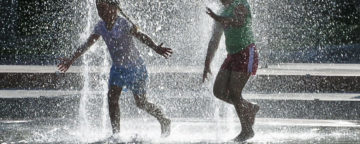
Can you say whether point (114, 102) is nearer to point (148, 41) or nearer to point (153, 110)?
point (153, 110)

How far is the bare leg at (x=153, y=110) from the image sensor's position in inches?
250

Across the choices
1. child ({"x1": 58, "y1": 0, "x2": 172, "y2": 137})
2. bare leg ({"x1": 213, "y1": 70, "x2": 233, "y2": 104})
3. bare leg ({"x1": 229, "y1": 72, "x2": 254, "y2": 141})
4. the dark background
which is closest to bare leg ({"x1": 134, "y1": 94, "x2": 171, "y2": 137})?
child ({"x1": 58, "y1": 0, "x2": 172, "y2": 137})

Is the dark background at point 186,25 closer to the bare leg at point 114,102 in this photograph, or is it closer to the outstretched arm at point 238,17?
the bare leg at point 114,102

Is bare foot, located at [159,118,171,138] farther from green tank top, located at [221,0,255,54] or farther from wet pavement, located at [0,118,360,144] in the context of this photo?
green tank top, located at [221,0,255,54]

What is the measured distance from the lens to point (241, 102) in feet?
20.4

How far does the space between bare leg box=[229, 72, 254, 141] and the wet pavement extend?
0.28 ft

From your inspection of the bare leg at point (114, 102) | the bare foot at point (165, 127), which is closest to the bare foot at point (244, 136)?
the bare foot at point (165, 127)

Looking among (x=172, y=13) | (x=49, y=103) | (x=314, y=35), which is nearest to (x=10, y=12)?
(x=172, y=13)

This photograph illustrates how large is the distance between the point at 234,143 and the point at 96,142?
1.05 m

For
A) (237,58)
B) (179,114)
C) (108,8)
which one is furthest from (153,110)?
(179,114)

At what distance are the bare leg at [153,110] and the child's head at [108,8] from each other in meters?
0.68

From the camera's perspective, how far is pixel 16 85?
37.9ft

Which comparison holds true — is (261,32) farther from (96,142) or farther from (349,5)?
(96,142)

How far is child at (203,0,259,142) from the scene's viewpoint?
606 cm
